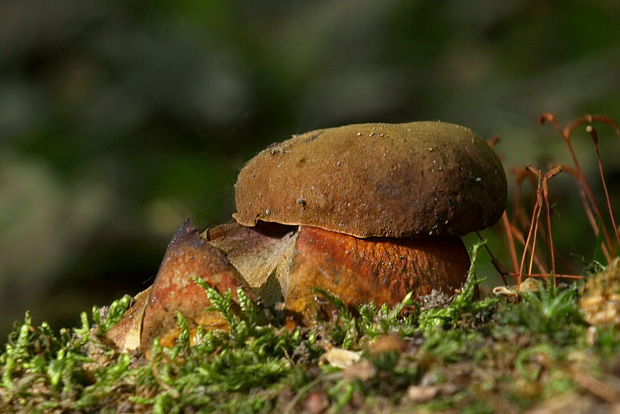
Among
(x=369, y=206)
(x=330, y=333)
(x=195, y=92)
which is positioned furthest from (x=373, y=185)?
(x=195, y=92)

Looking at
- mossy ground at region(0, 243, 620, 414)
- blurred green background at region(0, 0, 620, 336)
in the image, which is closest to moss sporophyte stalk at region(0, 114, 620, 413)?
mossy ground at region(0, 243, 620, 414)

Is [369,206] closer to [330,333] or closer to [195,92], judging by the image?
[330,333]

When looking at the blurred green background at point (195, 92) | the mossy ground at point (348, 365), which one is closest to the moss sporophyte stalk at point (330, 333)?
Result: the mossy ground at point (348, 365)

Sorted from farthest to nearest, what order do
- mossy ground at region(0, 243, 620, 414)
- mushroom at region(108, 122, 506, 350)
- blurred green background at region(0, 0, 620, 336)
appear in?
blurred green background at region(0, 0, 620, 336)
mushroom at region(108, 122, 506, 350)
mossy ground at region(0, 243, 620, 414)

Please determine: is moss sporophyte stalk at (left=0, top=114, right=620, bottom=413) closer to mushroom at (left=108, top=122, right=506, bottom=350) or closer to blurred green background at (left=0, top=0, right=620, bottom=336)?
mushroom at (left=108, top=122, right=506, bottom=350)

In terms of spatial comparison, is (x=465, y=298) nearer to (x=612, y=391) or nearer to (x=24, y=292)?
(x=612, y=391)

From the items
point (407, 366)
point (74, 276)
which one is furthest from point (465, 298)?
point (74, 276)

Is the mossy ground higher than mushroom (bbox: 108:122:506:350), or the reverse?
mushroom (bbox: 108:122:506:350)

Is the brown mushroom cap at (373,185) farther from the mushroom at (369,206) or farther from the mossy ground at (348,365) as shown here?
the mossy ground at (348,365)
